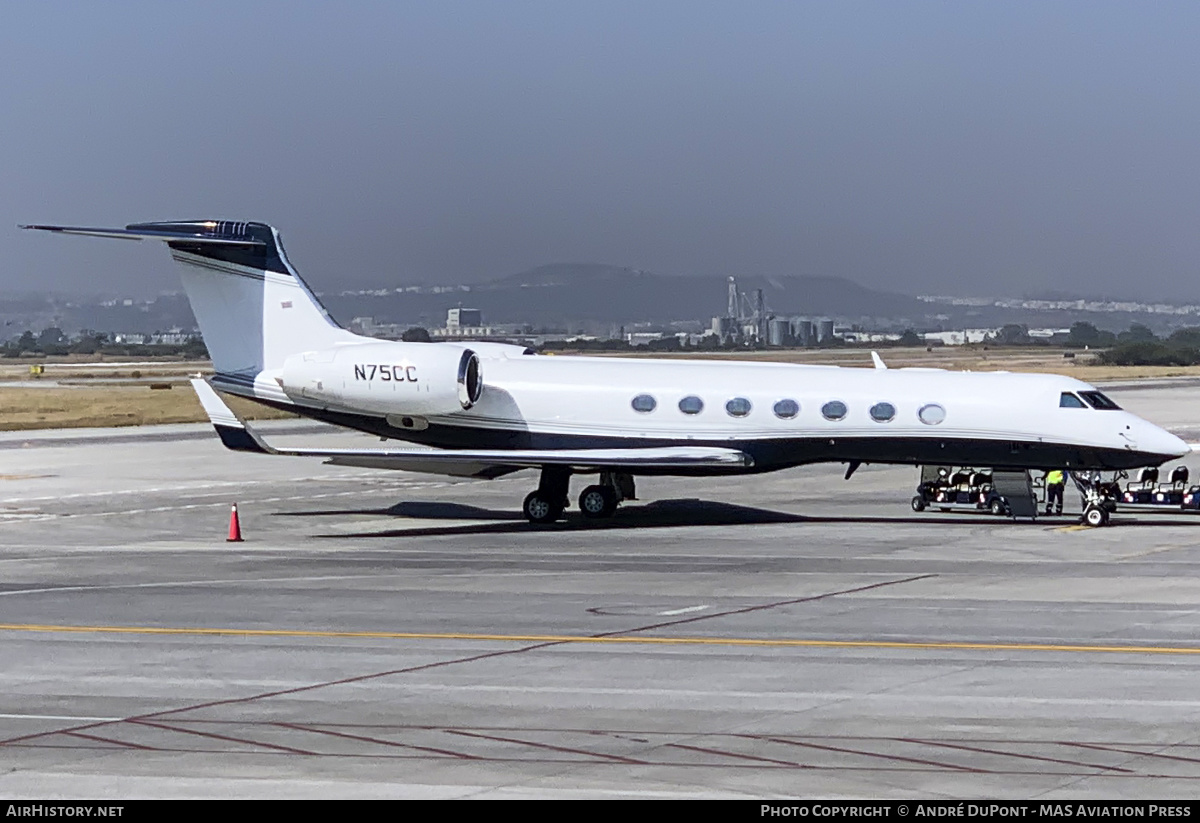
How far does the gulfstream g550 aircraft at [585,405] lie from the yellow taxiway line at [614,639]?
37.7 feet

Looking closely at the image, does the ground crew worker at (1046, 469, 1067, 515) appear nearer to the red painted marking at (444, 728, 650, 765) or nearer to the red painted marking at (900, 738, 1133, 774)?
the red painted marking at (900, 738, 1133, 774)

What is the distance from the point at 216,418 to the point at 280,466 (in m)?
15.7

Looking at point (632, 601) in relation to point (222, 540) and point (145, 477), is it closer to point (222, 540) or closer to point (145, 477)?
point (222, 540)

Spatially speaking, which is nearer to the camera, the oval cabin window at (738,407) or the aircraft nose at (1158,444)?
the aircraft nose at (1158,444)

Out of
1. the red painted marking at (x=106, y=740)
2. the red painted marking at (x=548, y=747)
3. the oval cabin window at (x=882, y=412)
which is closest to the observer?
the red painted marking at (x=548, y=747)

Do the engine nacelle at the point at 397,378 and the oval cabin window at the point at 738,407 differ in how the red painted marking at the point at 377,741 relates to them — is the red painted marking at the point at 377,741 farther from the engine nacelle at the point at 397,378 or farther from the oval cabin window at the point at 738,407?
the engine nacelle at the point at 397,378

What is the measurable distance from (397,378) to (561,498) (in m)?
3.96

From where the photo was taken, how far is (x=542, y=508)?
3416 cm

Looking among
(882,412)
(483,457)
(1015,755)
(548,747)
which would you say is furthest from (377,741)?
(882,412)

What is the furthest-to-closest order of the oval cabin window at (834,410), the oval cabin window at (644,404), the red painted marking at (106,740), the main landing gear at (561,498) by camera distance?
the main landing gear at (561,498)
the oval cabin window at (644,404)
the oval cabin window at (834,410)
the red painted marking at (106,740)

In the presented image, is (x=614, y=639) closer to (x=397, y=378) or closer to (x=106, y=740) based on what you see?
(x=106, y=740)

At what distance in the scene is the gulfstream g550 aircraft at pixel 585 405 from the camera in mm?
31984

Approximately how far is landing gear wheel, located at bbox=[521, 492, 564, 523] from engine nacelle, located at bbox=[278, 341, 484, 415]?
2263mm

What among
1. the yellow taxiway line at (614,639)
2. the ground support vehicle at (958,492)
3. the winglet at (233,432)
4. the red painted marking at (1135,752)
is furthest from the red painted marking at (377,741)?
the ground support vehicle at (958,492)
